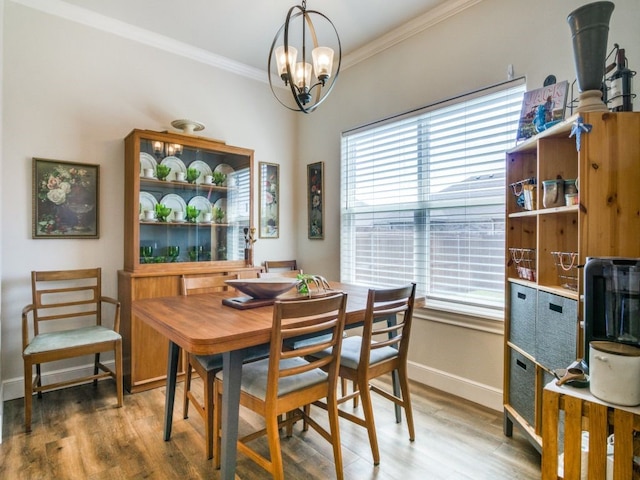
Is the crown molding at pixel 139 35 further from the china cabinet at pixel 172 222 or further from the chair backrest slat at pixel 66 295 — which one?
the chair backrest slat at pixel 66 295

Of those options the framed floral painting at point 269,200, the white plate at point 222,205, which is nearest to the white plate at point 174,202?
the white plate at point 222,205

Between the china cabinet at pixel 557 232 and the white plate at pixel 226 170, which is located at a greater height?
the white plate at pixel 226 170

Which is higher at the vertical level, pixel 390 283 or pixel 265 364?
pixel 390 283

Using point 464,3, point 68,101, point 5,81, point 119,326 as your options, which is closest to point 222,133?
point 68,101

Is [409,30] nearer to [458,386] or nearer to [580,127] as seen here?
[580,127]

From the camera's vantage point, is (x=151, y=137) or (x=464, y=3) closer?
(x=464, y=3)

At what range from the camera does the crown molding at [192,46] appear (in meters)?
2.67

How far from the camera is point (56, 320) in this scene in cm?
277

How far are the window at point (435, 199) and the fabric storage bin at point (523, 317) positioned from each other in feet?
1.42

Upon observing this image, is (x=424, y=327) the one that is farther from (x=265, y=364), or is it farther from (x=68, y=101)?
(x=68, y=101)

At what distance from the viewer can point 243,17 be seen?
2.88 m

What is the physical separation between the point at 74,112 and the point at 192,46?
122cm

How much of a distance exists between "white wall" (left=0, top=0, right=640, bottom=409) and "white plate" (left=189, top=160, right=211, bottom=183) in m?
0.43

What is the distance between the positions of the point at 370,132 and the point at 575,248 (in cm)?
202
